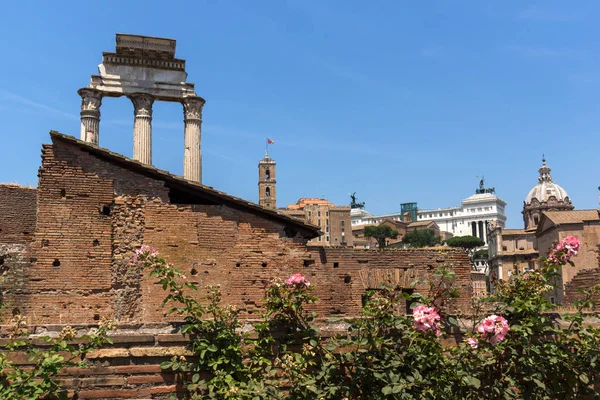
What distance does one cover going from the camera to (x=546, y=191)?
92.5 m

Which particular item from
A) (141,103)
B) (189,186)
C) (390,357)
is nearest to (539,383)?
(390,357)

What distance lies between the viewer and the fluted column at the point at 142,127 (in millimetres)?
24547

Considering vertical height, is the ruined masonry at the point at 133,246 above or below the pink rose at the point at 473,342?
above

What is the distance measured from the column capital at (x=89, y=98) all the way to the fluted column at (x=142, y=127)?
1.40m

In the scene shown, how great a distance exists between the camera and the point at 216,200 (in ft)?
37.1

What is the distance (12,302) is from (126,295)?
189 centimetres

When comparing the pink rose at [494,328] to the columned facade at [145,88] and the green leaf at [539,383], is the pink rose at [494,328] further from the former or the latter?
the columned facade at [145,88]

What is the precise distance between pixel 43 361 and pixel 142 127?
20.7m

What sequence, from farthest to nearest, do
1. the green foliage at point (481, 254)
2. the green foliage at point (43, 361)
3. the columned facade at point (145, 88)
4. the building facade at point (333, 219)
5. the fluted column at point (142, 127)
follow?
the green foliage at point (481, 254) → the building facade at point (333, 219) → the columned facade at point (145, 88) → the fluted column at point (142, 127) → the green foliage at point (43, 361)

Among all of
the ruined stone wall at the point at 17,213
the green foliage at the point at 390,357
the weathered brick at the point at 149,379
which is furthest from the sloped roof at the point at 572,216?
the weathered brick at the point at 149,379

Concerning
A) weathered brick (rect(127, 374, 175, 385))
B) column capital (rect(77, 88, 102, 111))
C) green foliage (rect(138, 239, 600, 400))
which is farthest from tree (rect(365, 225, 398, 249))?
weathered brick (rect(127, 374, 175, 385))

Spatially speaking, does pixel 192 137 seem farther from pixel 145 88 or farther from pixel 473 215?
pixel 473 215

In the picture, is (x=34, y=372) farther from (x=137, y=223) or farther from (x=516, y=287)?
(x=137, y=223)

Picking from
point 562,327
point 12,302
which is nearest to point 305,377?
point 562,327
